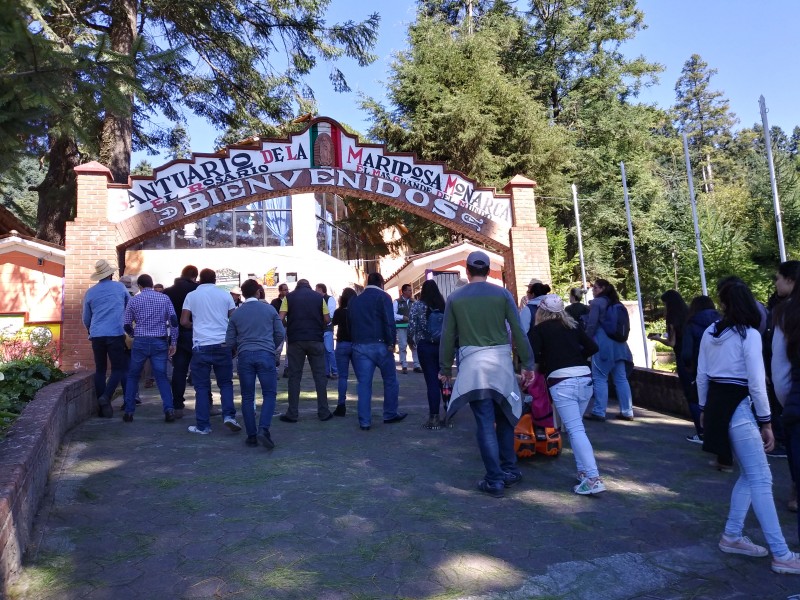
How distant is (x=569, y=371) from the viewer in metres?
5.11

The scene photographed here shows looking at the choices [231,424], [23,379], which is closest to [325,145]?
[231,424]

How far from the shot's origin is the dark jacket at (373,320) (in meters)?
7.32

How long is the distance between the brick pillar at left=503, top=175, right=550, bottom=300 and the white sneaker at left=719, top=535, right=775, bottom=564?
9.28 metres

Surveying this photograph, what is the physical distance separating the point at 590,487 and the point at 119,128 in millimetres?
13446

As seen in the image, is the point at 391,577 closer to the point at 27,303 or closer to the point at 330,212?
the point at 27,303

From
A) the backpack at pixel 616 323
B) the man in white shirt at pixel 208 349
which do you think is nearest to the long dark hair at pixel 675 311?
the backpack at pixel 616 323

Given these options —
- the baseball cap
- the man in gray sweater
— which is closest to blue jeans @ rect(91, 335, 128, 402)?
the man in gray sweater

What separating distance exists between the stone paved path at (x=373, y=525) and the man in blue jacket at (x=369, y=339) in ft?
2.16

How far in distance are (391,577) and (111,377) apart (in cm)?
563

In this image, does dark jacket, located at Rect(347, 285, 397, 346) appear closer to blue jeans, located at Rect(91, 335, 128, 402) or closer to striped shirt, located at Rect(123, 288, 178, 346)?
striped shirt, located at Rect(123, 288, 178, 346)

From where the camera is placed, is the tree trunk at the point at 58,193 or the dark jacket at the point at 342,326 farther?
the tree trunk at the point at 58,193

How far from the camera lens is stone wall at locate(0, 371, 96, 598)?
3.50 m

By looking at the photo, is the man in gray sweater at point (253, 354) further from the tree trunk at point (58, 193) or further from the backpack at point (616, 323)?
the tree trunk at point (58, 193)

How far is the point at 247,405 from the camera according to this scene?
6.50 meters
